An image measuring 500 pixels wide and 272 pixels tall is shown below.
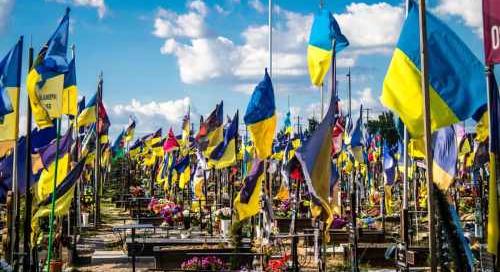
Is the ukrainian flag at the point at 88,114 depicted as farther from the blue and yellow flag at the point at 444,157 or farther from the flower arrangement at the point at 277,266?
the blue and yellow flag at the point at 444,157

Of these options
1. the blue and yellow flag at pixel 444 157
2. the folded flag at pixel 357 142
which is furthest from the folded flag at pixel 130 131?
the blue and yellow flag at pixel 444 157

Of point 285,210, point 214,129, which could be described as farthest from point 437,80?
point 285,210

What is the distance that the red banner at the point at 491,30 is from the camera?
28.0 feet

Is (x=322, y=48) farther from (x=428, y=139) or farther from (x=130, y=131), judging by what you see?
(x=130, y=131)

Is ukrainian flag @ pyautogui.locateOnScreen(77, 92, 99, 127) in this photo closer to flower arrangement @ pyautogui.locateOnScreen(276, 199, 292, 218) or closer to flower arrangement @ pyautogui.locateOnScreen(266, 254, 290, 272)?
flower arrangement @ pyautogui.locateOnScreen(276, 199, 292, 218)

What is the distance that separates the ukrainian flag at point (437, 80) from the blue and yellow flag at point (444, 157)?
3.85 feet

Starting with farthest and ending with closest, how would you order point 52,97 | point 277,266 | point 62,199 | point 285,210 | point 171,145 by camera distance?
1. point 171,145
2. point 285,210
3. point 277,266
4. point 52,97
5. point 62,199

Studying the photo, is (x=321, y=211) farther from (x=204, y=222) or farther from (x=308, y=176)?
(x=204, y=222)

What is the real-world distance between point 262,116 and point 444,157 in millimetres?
7123

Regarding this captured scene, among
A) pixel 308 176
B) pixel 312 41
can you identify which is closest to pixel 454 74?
pixel 308 176

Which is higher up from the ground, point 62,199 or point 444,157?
point 444,157

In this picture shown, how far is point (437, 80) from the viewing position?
10.5 metres

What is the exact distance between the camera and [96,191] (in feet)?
113

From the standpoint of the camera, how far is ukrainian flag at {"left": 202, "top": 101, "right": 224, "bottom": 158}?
90.4 feet
